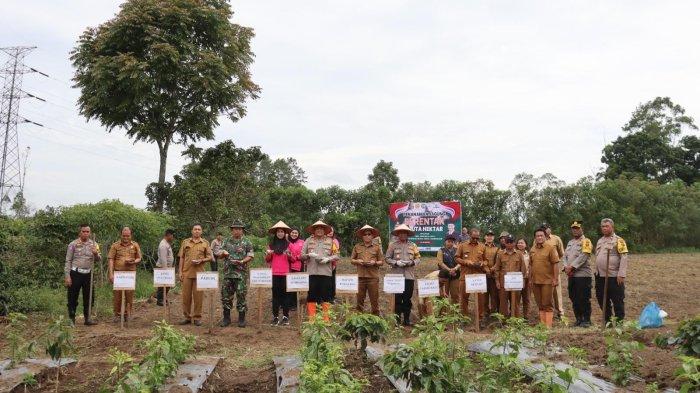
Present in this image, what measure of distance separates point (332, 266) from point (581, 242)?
12.8 feet

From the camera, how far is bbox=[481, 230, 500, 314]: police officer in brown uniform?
10094 millimetres

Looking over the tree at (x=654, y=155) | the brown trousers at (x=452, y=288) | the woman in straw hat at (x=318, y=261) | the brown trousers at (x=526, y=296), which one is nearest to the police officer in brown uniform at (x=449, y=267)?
the brown trousers at (x=452, y=288)

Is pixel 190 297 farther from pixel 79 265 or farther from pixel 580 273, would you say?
pixel 580 273

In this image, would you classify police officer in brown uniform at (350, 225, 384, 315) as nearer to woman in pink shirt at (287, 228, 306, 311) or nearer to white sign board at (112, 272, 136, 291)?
woman in pink shirt at (287, 228, 306, 311)

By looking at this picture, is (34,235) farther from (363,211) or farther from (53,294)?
(363,211)

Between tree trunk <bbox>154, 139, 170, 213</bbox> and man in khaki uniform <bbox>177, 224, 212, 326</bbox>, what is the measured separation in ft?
27.9

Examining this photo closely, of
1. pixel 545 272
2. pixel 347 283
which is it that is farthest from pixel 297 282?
pixel 545 272

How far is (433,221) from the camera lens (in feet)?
47.9

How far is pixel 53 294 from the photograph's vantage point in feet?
37.7

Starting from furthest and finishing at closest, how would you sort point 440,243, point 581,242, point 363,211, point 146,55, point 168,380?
point 363,211
point 146,55
point 440,243
point 581,242
point 168,380

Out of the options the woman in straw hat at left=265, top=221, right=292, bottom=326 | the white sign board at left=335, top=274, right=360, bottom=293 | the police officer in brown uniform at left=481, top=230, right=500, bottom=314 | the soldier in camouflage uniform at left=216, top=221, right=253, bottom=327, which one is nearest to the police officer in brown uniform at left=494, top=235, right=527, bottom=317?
the police officer in brown uniform at left=481, top=230, right=500, bottom=314

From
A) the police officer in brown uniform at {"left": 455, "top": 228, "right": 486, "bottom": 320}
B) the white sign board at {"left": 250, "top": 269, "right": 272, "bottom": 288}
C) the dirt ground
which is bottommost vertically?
the dirt ground

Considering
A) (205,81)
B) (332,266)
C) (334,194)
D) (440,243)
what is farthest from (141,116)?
(332,266)

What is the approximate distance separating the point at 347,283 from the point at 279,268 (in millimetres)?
1327
